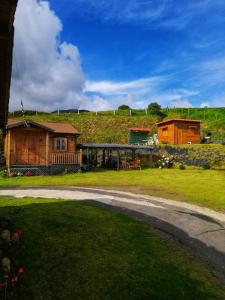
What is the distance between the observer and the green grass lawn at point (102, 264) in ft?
25.2

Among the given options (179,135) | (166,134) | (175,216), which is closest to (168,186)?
(175,216)

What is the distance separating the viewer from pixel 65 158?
3341 cm

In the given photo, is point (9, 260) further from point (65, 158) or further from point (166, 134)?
point (166, 134)

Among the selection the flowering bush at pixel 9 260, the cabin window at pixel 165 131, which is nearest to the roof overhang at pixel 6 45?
the flowering bush at pixel 9 260

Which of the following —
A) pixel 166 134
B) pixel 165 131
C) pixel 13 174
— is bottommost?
pixel 13 174

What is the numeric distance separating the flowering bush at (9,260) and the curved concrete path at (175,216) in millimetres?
5333

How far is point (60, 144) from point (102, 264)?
27045 millimetres

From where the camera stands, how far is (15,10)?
6008 millimetres

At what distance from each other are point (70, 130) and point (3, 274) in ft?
95.1

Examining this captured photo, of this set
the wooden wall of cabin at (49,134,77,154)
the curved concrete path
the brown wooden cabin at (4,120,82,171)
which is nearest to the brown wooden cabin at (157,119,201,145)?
the wooden wall of cabin at (49,134,77,154)

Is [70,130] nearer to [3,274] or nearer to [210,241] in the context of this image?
[210,241]

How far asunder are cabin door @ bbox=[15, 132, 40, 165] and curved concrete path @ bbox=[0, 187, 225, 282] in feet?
36.5

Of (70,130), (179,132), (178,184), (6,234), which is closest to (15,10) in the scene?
(6,234)

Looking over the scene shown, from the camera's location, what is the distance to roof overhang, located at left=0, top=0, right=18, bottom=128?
604 centimetres
